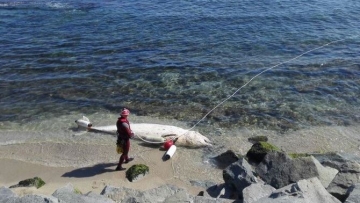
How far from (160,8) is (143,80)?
40.6 ft

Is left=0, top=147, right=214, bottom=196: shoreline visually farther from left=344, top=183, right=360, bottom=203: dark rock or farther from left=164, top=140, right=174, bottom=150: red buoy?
left=344, top=183, right=360, bottom=203: dark rock

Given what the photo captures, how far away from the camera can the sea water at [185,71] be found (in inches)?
640

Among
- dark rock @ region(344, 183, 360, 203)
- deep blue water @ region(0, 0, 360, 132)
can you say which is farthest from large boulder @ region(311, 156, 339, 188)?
deep blue water @ region(0, 0, 360, 132)

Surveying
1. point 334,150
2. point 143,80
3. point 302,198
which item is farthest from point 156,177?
point 143,80

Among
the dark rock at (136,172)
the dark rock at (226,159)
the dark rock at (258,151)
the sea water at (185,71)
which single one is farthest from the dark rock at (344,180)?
the dark rock at (136,172)

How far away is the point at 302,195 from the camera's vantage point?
9070 mm

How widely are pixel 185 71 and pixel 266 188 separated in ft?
35.6

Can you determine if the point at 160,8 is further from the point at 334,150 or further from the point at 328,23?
the point at 334,150

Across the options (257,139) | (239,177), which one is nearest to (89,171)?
(239,177)

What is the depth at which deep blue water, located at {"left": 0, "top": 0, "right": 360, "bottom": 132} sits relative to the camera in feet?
57.5

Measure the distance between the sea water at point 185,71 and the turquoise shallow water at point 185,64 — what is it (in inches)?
2.3

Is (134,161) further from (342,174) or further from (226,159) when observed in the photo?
(342,174)

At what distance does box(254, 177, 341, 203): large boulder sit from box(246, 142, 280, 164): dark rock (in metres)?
3.67

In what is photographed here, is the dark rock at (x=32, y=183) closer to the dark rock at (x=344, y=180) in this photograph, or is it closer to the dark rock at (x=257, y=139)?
the dark rock at (x=257, y=139)
